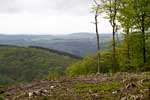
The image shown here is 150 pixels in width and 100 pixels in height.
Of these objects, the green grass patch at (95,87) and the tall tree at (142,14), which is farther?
the tall tree at (142,14)

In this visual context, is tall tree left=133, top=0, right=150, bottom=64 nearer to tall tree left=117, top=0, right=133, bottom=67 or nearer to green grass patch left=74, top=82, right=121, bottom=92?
tall tree left=117, top=0, right=133, bottom=67

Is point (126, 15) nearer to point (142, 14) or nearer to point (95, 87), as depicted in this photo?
point (142, 14)

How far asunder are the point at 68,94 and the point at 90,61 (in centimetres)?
7614

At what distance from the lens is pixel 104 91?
17234 millimetres

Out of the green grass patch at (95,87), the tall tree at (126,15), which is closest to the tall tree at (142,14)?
→ the tall tree at (126,15)

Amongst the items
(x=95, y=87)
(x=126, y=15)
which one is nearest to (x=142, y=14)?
(x=126, y=15)

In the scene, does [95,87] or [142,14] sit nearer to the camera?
[95,87]

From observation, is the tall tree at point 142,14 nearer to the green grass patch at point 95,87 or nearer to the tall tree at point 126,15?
the tall tree at point 126,15

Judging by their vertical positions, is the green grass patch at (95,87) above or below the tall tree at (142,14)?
below

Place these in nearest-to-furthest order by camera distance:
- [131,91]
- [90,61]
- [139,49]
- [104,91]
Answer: [131,91]
[104,91]
[139,49]
[90,61]

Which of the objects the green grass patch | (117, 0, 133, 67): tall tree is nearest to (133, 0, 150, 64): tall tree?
(117, 0, 133, 67): tall tree

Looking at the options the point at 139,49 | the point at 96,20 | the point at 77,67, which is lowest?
the point at 77,67

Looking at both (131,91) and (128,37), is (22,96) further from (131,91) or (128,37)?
(128,37)

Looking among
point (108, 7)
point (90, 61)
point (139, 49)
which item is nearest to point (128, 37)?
point (139, 49)
